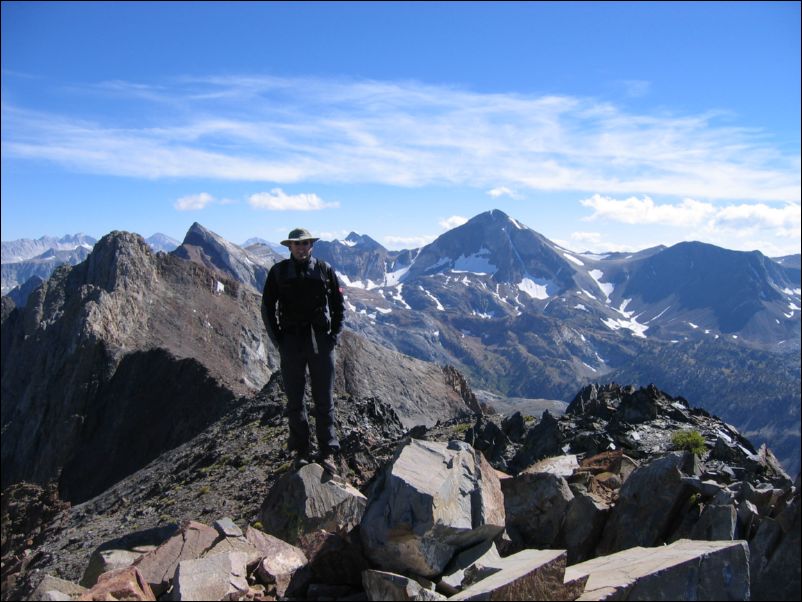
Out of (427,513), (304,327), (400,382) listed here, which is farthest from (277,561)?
(400,382)

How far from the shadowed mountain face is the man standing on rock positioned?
1694 inches

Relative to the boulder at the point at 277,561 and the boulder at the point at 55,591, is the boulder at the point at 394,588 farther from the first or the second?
the boulder at the point at 55,591

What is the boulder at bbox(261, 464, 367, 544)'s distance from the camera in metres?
13.0

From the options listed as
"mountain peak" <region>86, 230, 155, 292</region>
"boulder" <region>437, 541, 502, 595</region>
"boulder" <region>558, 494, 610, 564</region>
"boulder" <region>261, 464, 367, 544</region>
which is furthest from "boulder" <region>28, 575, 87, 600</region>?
"mountain peak" <region>86, 230, 155, 292</region>

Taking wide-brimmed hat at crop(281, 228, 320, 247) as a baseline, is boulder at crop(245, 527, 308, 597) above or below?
below

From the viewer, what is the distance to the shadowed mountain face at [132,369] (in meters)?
69.2

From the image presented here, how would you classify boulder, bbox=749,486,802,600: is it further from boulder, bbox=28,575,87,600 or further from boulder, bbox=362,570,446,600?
boulder, bbox=28,575,87,600

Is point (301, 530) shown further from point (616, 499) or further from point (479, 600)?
point (616, 499)

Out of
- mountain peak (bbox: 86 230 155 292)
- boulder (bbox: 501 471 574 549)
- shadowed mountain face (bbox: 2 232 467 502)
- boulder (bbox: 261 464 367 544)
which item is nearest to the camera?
boulder (bbox: 501 471 574 549)

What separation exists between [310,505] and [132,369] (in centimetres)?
7851

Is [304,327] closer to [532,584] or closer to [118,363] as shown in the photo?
[532,584]

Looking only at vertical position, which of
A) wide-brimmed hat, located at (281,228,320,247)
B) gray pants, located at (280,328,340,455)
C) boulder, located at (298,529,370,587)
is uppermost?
wide-brimmed hat, located at (281,228,320,247)

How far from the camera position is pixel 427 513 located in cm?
1008

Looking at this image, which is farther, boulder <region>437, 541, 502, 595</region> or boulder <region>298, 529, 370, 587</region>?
boulder <region>298, 529, 370, 587</region>
